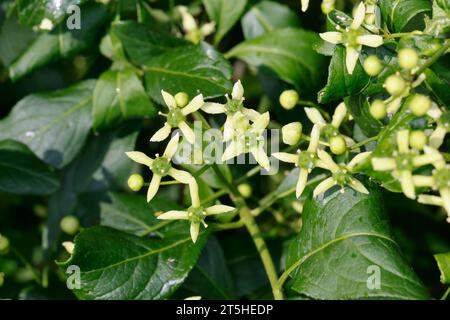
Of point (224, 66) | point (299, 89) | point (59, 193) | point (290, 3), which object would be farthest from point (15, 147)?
point (290, 3)

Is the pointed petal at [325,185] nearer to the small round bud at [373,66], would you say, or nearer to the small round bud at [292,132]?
the small round bud at [292,132]

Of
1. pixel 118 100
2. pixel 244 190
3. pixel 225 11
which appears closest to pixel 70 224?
pixel 118 100

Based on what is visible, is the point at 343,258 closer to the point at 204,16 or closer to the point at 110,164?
the point at 110,164

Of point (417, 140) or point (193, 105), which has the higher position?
point (417, 140)

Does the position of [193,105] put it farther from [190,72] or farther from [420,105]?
[420,105]

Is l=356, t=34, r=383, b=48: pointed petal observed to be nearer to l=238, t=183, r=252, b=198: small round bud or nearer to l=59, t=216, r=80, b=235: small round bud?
l=238, t=183, r=252, b=198: small round bud

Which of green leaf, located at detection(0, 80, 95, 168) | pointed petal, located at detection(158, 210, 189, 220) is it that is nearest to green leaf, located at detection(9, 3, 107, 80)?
→ green leaf, located at detection(0, 80, 95, 168)
